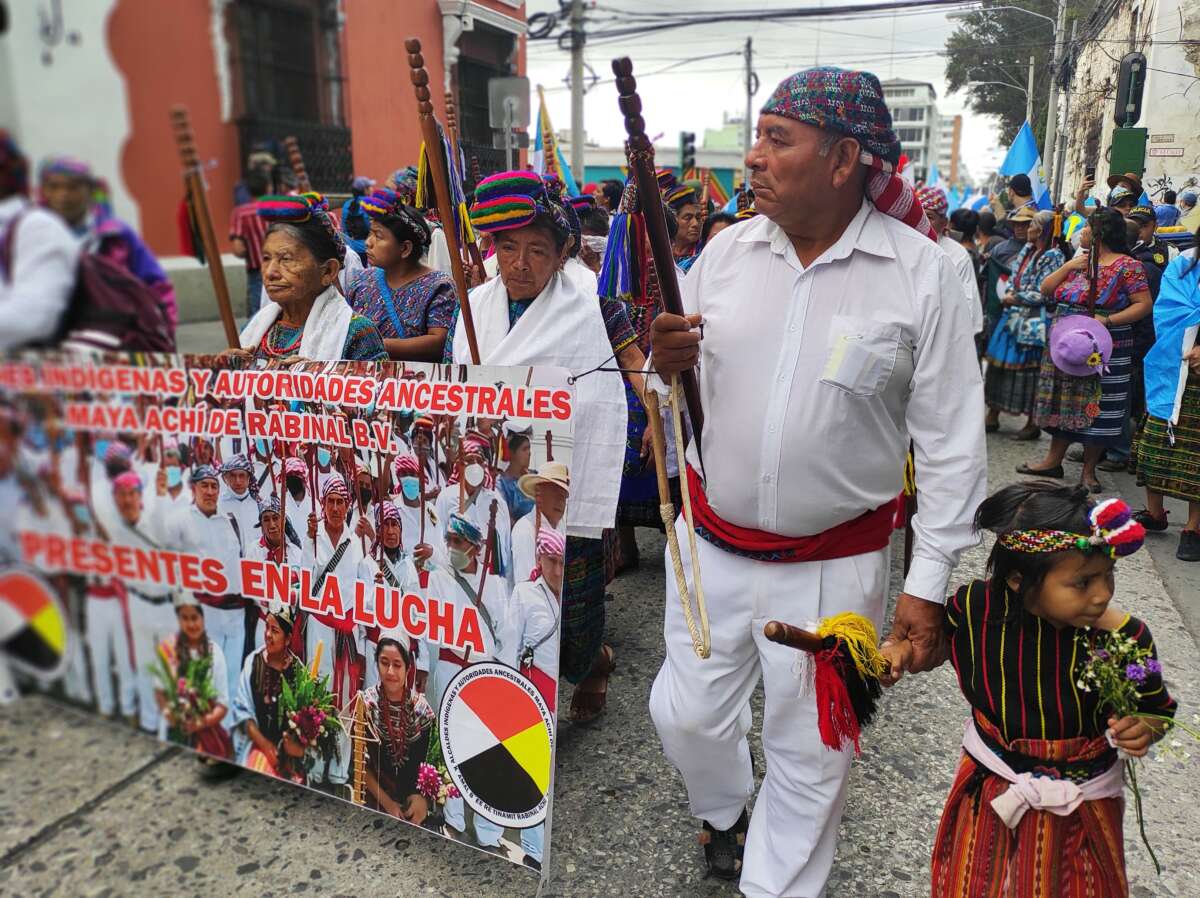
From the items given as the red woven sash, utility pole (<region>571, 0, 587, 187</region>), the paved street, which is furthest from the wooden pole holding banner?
utility pole (<region>571, 0, 587, 187</region>)

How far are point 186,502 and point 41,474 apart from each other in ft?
2.79

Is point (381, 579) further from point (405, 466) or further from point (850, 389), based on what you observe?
point (850, 389)

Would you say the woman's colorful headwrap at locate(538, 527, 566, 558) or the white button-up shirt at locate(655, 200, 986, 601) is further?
the woman's colorful headwrap at locate(538, 527, 566, 558)

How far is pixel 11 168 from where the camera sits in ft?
2.91

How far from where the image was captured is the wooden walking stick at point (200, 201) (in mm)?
1115

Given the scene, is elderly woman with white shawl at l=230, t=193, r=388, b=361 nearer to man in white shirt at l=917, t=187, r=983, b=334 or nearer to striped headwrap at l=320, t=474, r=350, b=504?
striped headwrap at l=320, t=474, r=350, b=504

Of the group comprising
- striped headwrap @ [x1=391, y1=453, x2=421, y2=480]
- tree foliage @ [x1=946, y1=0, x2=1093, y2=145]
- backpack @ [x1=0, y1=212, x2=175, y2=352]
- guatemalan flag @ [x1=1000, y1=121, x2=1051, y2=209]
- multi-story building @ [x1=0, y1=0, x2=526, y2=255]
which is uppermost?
tree foliage @ [x1=946, y1=0, x2=1093, y2=145]

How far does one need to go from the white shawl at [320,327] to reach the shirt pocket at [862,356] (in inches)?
54.1

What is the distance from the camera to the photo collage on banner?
78.7 inches

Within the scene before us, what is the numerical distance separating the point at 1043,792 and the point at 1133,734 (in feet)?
0.67

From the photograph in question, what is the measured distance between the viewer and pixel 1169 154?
18.0 feet

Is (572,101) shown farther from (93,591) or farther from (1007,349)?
(93,591)

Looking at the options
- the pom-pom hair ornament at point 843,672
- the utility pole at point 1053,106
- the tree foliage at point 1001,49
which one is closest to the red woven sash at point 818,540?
the pom-pom hair ornament at point 843,672

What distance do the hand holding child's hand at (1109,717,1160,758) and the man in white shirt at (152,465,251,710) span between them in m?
1.79
